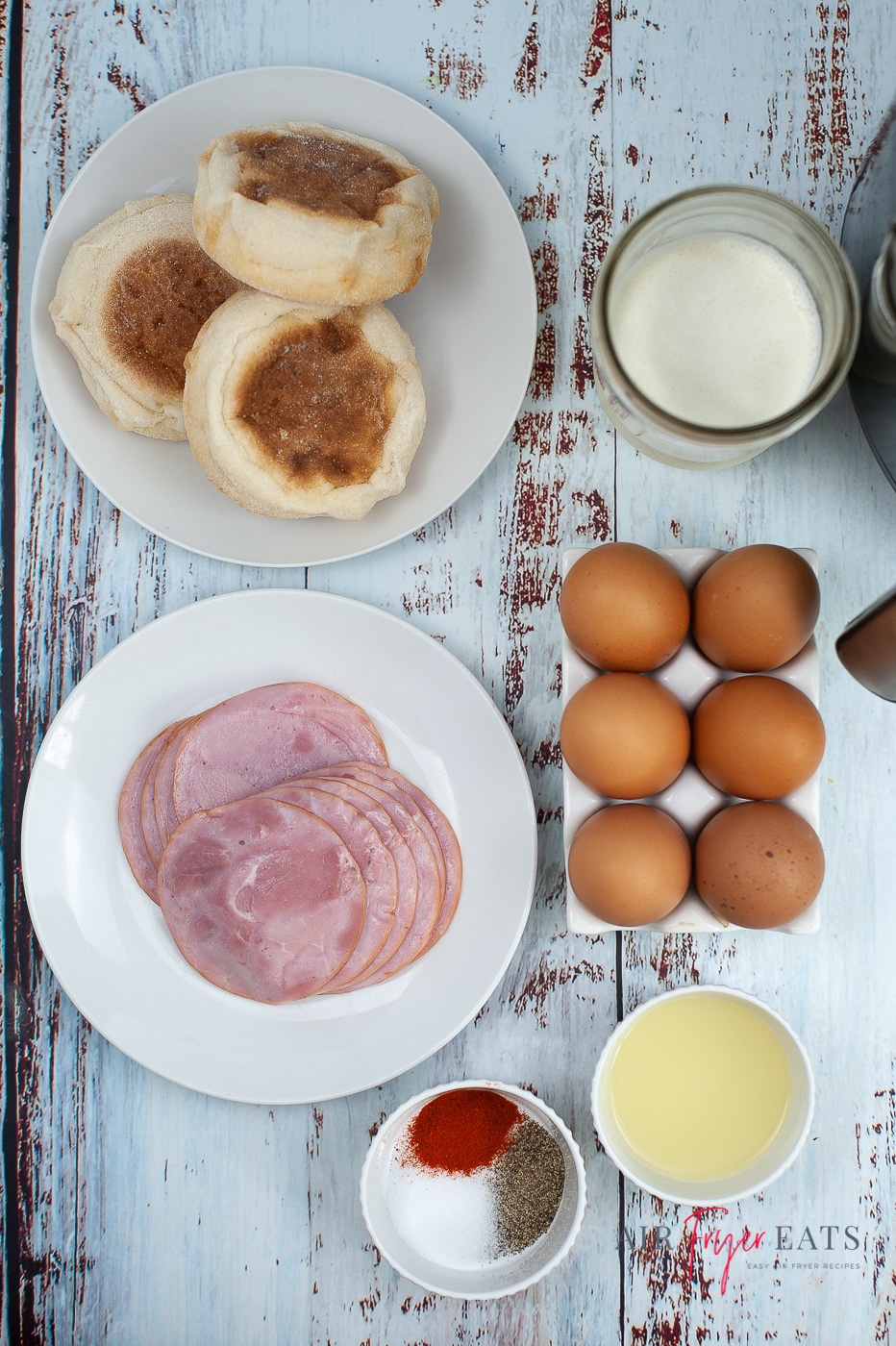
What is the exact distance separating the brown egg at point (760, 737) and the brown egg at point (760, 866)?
3 centimetres

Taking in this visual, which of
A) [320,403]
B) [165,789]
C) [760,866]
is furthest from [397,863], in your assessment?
[320,403]

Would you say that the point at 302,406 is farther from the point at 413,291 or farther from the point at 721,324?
the point at 721,324

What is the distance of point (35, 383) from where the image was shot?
1.09 metres

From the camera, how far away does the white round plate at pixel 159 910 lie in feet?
3.34

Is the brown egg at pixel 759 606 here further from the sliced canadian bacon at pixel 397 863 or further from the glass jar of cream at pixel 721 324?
the sliced canadian bacon at pixel 397 863

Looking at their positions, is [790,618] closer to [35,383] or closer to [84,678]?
[84,678]

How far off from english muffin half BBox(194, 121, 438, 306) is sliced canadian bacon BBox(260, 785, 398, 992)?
0.50 metres

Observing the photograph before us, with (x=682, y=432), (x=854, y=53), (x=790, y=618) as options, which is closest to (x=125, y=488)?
(x=682, y=432)

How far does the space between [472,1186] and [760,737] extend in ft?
1.91

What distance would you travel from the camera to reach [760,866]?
2.71 feet

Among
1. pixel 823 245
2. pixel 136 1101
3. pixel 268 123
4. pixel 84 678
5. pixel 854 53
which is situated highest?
pixel 854 53

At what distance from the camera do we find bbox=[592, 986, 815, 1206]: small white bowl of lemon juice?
3.22ft

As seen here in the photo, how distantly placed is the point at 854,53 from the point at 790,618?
2.25 feet

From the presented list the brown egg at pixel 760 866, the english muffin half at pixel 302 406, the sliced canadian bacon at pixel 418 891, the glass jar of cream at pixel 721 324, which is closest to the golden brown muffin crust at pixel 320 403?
the english muffin half at pixel 302 406
